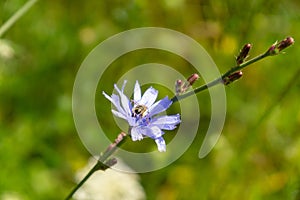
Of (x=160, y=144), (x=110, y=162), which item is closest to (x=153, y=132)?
(x=160, y=144)

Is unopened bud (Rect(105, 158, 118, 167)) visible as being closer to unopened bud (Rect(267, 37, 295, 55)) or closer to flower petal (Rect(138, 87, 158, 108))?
flower petal (Rect(138, 87, 158, 108))

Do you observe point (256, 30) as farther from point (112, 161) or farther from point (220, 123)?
point (112, 161)

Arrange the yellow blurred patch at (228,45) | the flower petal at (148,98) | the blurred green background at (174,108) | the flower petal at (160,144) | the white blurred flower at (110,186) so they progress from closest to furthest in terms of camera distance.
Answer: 1. the flower petal at (160,144)
2. the flower petal at (148,98)
3. the white blurred flower at (110,186)
4. the blurred green background at (174,108)
5. the yellow blurred patch at (228,45)

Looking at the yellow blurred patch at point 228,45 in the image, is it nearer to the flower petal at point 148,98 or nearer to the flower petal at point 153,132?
the flower petal at point 148,98

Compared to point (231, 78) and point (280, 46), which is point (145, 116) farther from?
point (280, 46)

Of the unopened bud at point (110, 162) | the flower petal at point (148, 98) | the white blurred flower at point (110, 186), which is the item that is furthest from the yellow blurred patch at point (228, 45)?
the unopened bud at point (110, 162)

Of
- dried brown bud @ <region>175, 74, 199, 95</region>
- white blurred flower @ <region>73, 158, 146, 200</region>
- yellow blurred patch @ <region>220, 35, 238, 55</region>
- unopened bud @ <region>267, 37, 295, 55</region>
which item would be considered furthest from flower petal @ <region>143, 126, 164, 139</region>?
yellow blurred patch @ <region>220, 35, 238, 55</region>

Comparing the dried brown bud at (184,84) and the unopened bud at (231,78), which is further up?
the dried brown bud at (184,84)
